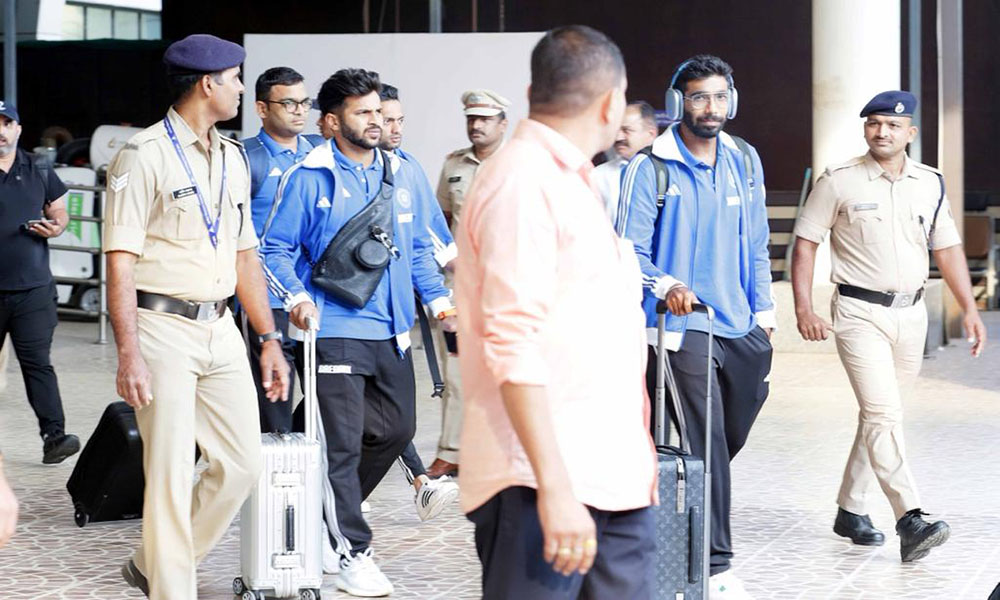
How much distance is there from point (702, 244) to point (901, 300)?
4.12 ft

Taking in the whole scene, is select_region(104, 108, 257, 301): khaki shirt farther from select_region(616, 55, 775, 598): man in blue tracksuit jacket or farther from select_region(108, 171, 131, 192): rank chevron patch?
select_region(616, 55, 775, 598): man in blue tracksuit jacket

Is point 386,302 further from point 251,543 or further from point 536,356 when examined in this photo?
point 536,356

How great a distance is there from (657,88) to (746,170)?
1445 cm

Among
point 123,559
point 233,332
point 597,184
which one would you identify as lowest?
point 123,559

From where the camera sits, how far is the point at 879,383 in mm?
5887

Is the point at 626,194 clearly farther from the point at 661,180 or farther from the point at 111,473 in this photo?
the point at 111,473

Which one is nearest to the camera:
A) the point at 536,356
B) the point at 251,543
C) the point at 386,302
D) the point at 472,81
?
the point at 536,356

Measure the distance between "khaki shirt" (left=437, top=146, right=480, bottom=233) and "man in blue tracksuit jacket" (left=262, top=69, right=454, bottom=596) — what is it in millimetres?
2550

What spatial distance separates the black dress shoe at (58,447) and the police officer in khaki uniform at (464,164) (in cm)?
177

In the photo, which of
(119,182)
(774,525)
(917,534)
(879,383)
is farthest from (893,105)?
(119,182)

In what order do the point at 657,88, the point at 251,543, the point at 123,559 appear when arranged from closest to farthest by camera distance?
the point at 251,543
the point at 123,559
the point at 657,88

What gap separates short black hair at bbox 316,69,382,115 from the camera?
5309 mm

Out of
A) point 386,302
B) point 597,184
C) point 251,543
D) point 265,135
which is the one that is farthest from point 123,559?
point 597,184

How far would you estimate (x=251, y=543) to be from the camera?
197 inches
